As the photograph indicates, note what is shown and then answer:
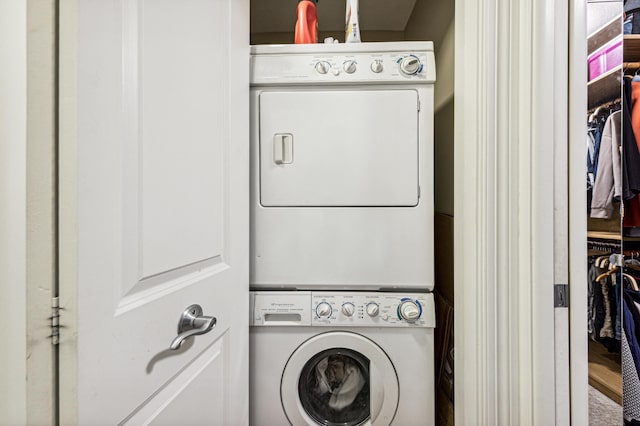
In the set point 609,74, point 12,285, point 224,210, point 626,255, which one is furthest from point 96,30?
point 626,255

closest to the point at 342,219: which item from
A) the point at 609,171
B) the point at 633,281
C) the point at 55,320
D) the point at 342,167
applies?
the point at 342,167

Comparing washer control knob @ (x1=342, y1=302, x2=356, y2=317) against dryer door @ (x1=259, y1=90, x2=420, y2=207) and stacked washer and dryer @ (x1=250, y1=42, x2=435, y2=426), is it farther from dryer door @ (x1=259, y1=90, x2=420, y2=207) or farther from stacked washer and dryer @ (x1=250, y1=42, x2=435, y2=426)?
dryer door @ (x1=259, y1=90, x2=420, y2=207)

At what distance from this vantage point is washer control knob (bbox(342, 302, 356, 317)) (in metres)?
1.14

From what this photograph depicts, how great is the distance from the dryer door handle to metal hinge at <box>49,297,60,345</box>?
85cm

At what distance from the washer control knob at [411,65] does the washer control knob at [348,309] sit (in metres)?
0.95

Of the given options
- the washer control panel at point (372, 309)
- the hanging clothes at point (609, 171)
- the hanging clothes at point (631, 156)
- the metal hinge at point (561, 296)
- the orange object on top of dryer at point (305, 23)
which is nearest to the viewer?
the metal hinge at point (561, 296)

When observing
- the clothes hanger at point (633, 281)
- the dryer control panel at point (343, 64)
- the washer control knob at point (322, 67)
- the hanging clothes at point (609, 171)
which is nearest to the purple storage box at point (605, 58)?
the hanging clothes at point (609, 171)

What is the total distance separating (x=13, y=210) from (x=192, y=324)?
41 centimetres

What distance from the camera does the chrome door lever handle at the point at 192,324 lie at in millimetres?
651

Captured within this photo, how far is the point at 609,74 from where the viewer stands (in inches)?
36.3

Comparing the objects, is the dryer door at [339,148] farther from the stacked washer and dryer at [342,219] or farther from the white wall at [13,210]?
the white wall at [13,210]

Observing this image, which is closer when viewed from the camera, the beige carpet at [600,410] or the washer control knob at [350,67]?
the beige carpet at [600,410]

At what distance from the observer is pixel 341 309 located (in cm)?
115

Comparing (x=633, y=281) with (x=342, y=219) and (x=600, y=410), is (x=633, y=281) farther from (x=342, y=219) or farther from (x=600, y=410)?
(x=342, y=219)
